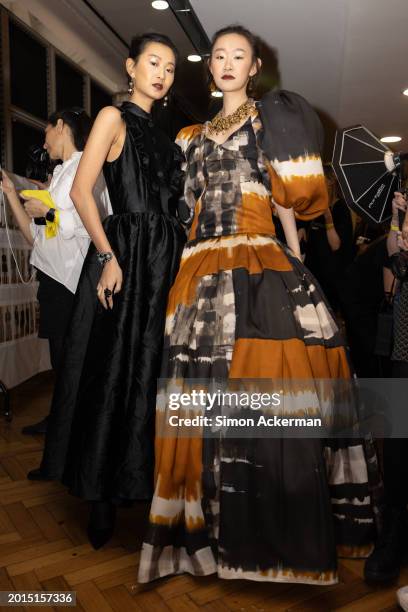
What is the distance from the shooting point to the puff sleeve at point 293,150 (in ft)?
4.87

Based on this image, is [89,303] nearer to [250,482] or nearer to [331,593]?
[250,482]

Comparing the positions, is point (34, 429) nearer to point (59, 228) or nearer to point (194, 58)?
point (59, 228)

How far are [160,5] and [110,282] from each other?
336 centimetres

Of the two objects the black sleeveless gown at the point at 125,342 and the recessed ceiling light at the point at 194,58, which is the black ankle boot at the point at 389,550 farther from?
the recessed ceiling light at the point at 194,58

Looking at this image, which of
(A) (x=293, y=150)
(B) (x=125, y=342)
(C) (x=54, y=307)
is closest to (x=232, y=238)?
(A) (x=293, y=150)

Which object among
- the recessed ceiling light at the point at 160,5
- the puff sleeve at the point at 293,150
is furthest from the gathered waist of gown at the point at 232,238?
the recessed ceiling light at the point at 160,5

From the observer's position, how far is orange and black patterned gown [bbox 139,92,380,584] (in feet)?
4.21

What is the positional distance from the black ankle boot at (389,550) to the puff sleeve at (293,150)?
87 cm

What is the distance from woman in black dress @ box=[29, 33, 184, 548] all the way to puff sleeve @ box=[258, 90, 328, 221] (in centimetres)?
32

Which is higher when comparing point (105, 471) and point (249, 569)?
point (105, 471)

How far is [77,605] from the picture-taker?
130 centimetres

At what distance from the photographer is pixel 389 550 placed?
1.42 m

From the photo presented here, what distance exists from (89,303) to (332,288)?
1.89 meters

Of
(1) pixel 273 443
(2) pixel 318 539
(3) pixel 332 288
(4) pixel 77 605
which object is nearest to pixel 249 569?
(2) pixel 318 539
